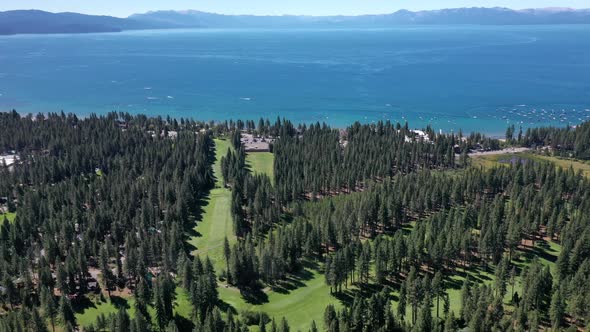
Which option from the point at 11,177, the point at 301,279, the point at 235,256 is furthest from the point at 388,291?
the point at 11,177

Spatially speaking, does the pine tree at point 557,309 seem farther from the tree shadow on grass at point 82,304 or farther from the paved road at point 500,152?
the paved road at point 500,152

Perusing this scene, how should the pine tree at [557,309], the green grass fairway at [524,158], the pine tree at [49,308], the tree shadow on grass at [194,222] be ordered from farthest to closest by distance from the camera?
the green grass fairway at [524,158] < the tree shadow on grass at [194,222] < the pine tree at [49,308] < the pine tree at [557,309]

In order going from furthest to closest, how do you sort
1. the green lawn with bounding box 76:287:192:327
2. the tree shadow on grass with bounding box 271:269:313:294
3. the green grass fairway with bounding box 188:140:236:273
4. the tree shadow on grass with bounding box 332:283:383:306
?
the green grass fairway with bounding box 188:140:236:273, the tree shadow on grass with bounding box 271:269:313:294, the tree shadow on grass with bounding box 332:283:383:306, the green lawn with bounding box 76:287:192:327

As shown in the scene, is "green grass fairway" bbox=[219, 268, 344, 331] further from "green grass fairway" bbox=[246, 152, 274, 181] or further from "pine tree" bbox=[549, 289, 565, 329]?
"green grass fairway" bbox=[246, 152, 274, 181]

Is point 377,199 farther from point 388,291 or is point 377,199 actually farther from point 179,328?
point 179,328

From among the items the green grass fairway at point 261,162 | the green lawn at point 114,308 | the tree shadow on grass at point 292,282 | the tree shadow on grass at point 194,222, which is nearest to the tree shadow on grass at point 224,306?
the green lawn at point 114,308

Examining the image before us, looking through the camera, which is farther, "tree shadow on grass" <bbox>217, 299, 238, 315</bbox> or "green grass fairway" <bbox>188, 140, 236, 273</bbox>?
"green grass fairway" <bbox>188, 140, 236, 273</bbox>

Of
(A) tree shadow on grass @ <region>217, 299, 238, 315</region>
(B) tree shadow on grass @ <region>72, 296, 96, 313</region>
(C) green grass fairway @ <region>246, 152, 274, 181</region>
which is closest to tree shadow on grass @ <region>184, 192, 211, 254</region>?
(A) tree shadow on grass @ <region>217, 299, 238, 315</region>
